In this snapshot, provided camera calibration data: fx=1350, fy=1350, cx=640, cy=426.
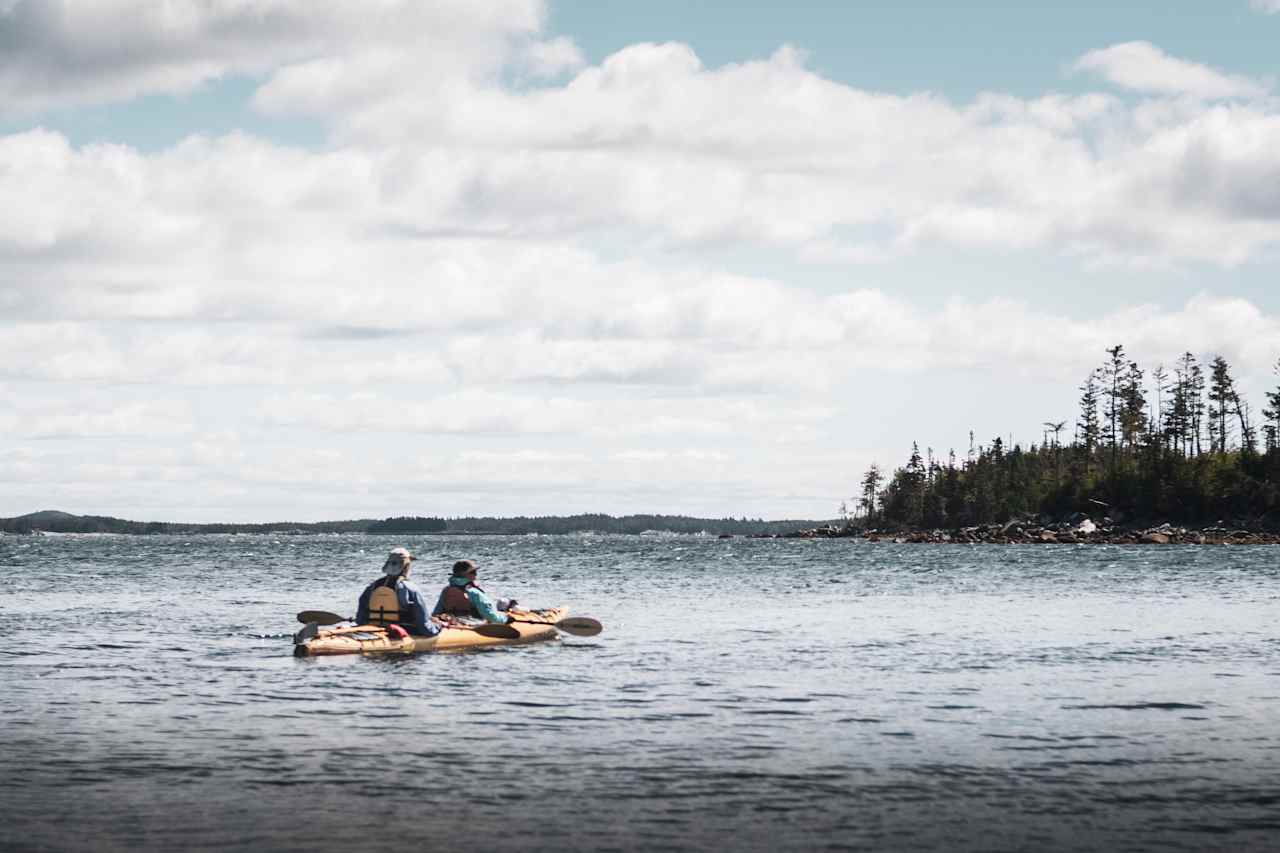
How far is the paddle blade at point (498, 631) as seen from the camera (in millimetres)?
29797

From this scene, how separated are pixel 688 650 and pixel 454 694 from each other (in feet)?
29.3

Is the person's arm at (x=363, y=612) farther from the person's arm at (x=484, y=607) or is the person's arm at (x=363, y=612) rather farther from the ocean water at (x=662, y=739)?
the person's arm at (x=484, y=607)

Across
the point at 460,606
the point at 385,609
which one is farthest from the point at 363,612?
the point at 460,606

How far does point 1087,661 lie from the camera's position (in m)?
27.0

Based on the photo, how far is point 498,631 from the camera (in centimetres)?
3014

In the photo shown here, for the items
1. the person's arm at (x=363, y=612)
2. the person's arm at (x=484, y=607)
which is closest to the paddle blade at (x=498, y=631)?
the person's arm at (x=484, y=607)

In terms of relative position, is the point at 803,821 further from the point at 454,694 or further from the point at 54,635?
the point at 54,635

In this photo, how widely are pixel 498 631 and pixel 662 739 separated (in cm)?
1352

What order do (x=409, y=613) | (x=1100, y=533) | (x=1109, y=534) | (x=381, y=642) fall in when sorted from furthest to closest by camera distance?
(x=1100, y=533) < (x=1109, y=534) < (x=409, y=613) < (x=381, y=642)

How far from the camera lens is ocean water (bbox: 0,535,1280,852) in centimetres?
1193

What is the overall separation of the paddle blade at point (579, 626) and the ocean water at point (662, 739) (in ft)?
Answer: 2.95

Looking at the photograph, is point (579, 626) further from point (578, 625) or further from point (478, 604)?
point (478, 604)

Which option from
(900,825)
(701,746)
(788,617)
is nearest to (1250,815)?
(900,825)

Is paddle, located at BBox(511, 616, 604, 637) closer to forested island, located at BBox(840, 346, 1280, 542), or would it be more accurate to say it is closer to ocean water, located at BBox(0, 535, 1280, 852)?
ocean water, located at BBox(0, 535, 1280, 852)
